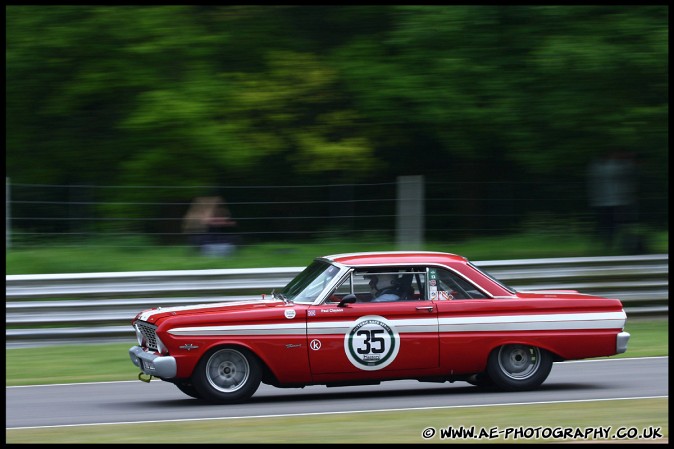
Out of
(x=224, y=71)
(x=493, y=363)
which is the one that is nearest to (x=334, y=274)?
(x=493, y=363)

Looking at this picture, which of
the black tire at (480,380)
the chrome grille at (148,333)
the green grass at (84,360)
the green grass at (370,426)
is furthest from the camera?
the green grass at (84,360)

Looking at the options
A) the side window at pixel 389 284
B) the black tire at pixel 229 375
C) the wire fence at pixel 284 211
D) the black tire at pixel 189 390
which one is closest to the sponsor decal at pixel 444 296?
the side window at pixel 389 284

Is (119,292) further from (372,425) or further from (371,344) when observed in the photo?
(372,425)

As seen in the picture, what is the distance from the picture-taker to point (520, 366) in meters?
9.64

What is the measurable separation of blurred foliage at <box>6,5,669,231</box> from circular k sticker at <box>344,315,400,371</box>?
6.62 metres

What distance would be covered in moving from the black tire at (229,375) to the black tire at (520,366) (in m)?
2.24

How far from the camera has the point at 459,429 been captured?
7.63 meters

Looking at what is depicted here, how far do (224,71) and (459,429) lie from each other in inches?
378

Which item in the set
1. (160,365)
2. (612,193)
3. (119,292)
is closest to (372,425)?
(160,365)

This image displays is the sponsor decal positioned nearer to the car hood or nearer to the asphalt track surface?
the asphalt track surface

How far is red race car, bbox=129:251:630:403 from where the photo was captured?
9086 millimetres

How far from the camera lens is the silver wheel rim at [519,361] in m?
9.58

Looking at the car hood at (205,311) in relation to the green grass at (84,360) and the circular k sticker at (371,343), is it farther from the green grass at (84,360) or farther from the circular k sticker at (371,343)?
the green grass at (84,360)

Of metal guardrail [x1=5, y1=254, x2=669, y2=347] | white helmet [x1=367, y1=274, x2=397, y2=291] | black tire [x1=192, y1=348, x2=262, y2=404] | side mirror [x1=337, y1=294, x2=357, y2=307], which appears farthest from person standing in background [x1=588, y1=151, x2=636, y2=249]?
black tire [x1=192, y1=348, x2=262, y2=404]
